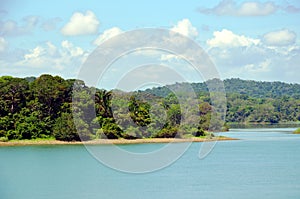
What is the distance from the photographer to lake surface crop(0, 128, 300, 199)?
2131cm

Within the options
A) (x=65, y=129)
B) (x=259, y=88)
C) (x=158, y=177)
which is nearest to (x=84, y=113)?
(x=65, y=129)

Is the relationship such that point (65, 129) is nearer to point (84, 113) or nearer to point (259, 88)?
point (84, 113)

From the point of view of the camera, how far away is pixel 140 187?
74.4ft

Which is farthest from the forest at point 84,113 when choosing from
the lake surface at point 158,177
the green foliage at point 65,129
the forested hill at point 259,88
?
the forested hill at point 259,88

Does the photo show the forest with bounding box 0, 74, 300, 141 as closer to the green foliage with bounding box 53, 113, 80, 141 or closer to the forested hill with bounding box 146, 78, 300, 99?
the green foliage with bounding box 53, 113, 80, 141

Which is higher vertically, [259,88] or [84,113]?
[259,88]

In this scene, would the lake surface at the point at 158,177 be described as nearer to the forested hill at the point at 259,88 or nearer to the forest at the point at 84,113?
the forest at the point at 84,113

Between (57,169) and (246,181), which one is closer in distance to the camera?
(246,181)

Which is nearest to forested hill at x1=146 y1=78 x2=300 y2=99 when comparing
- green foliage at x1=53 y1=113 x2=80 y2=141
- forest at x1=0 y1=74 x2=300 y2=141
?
forest at x1=0 y1=74 x2=300 y2=141

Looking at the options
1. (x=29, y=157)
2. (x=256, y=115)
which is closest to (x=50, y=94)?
(x=29, y=157)

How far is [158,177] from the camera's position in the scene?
83.8 feet

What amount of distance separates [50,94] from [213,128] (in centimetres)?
1510

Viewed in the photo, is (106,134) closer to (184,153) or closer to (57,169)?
(184,153)

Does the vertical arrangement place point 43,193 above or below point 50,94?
below
